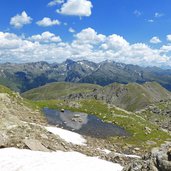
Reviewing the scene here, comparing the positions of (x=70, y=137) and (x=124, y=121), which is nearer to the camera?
(x=70, y=137)

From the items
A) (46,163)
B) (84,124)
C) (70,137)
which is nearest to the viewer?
(46,163)

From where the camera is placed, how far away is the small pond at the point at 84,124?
91688 mm

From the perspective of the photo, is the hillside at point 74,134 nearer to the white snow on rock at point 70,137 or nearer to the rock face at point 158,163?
the white snow on rock at point 70,137

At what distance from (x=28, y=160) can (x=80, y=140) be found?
1321 inches

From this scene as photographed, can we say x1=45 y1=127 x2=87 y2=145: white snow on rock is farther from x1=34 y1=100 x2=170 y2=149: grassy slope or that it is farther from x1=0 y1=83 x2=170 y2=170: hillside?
x1=34 y1=100 x2=170 y2=149: grassy slope

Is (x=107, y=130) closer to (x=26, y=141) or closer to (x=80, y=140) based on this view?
(x=80, y=140)

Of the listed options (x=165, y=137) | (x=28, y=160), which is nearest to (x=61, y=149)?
(x=28, y=160)

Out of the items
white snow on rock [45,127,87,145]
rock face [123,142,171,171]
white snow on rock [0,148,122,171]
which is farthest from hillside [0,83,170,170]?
rock face [123,142,171,171]

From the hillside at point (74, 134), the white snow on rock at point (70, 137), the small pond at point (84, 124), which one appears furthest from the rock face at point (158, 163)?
the small pond at point (84, 124)

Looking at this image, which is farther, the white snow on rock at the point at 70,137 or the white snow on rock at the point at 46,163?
the white snow on rock at the point at 70,137

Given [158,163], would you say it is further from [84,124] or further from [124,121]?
[124,121]

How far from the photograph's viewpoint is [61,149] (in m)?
50.8

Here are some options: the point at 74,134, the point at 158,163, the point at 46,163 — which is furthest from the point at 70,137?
the point at 158,163

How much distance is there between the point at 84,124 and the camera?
100500 mm
